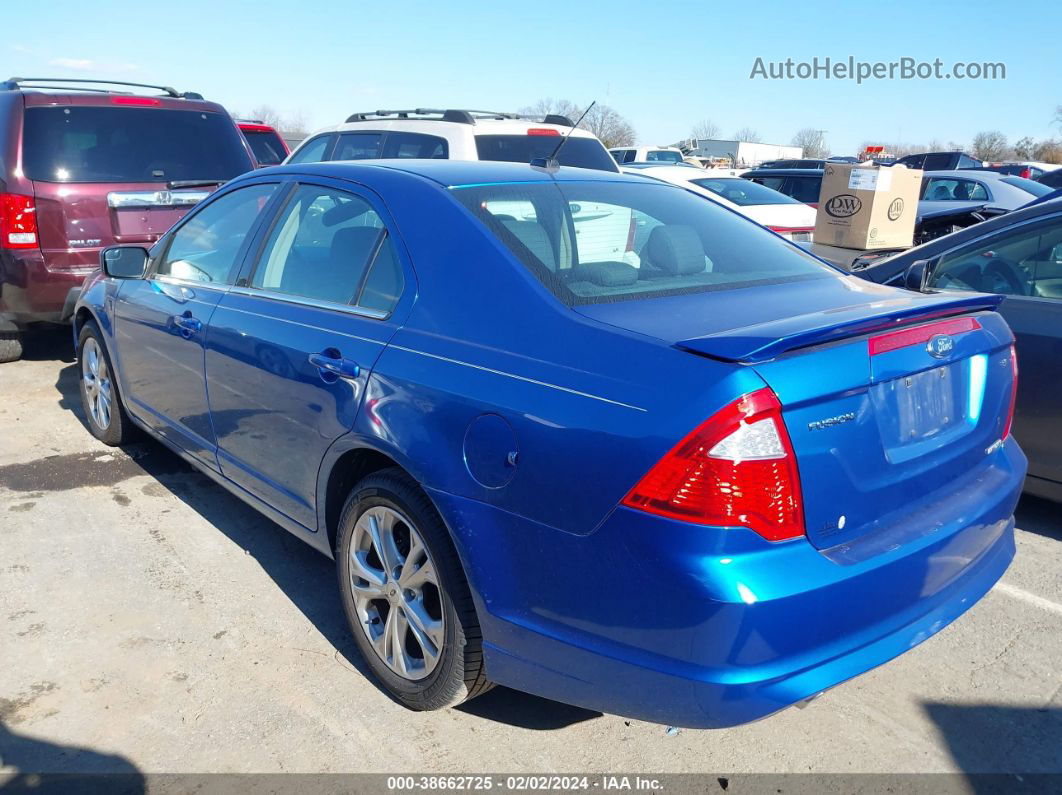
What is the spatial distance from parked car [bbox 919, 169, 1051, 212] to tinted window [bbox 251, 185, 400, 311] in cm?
1074

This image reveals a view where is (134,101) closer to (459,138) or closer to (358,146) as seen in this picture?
(358,146)

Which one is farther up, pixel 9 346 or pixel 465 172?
pixel 465 172

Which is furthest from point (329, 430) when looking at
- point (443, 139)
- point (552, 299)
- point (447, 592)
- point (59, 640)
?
point (443, 139)

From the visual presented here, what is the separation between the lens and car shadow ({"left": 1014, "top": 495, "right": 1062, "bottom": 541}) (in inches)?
169

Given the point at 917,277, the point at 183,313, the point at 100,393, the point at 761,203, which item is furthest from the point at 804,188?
the point at 183,313

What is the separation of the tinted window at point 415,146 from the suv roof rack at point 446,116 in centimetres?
26

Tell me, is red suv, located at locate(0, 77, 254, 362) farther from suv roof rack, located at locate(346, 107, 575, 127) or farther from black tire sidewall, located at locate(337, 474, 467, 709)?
black tire sidewall, located at locate(337, 474, 467, 709)

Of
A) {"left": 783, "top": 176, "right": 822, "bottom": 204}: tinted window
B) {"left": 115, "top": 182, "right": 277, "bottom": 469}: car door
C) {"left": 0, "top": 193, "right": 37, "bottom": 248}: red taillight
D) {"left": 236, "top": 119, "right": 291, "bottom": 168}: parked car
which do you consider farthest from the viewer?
{"left": 783, "top": 176, "right": 822, "bottom": 204}: tinted window

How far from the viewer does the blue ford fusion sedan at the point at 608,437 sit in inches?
82.3

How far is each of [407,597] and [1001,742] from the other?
185cm

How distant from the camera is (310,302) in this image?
3303 millimetres

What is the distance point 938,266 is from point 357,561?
3284mm

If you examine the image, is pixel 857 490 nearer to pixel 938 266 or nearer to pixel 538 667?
pixel 538 667

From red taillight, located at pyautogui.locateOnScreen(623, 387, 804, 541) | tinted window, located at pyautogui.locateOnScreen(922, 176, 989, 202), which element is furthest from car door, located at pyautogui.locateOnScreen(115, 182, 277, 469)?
tinted window, located at pyautogui.locateOnScreen(922, 176, 989, 202)
